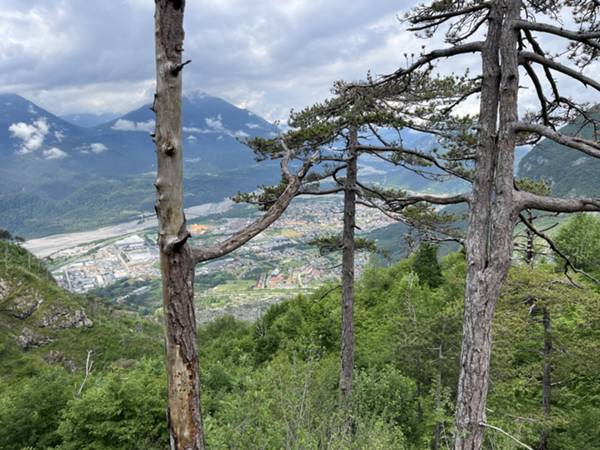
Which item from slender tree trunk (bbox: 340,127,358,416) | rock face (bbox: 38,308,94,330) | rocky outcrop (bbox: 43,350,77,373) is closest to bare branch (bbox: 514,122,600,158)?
slender tree trunk (bbox: 340,127,358,416)

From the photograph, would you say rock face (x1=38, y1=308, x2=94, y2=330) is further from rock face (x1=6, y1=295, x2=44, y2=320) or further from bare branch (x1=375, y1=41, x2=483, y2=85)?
bare branch (x1=375, y1=41, x2=483, y2=85)

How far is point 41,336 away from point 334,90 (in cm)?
5140

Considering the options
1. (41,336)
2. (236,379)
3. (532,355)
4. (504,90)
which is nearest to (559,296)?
(532,355)

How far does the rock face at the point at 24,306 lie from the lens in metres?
47.0

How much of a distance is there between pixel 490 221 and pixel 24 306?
58.3m

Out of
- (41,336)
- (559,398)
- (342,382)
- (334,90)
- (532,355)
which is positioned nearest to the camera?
(334,90)

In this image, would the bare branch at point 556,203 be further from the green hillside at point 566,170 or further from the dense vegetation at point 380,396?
the green hillside at point 566,170

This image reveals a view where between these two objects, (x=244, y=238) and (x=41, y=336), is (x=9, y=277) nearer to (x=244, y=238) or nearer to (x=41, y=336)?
(x=41, y=336)

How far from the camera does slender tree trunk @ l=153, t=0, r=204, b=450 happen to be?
2.46m

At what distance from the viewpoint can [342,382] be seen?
29.3 ft

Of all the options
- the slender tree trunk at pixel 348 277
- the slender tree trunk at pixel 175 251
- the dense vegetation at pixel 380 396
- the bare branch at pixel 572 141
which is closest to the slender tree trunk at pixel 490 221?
the bare branch at pixel 572 141

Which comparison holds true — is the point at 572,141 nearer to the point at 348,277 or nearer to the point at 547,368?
the point at 348,277

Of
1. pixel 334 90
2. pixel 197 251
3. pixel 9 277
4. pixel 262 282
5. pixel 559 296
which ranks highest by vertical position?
pixel 334 90

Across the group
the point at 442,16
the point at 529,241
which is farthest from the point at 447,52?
the point at 529,241
